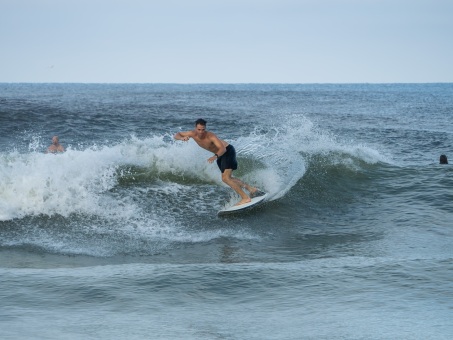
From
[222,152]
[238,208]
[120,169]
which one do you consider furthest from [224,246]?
[120,169]

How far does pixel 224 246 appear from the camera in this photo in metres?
9.71

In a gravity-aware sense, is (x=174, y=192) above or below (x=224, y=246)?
above

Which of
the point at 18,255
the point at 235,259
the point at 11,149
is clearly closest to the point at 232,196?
the point at 235,259

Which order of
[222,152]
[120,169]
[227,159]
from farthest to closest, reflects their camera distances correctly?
[120,169] < [227,159] < [222,152]

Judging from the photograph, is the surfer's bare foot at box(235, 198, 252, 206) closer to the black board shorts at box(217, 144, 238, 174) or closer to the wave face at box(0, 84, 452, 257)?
the wave face at box(0, 84, 452, 257)

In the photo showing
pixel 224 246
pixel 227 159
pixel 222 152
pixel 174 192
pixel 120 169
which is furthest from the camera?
pixel 120 169

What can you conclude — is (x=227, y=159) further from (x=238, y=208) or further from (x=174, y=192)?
(x=174, y=192)

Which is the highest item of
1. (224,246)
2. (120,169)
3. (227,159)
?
(227,159)

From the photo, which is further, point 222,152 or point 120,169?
point 120,169

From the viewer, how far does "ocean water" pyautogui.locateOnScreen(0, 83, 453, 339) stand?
237 inches

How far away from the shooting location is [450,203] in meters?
13.0

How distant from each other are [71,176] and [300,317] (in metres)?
7.81

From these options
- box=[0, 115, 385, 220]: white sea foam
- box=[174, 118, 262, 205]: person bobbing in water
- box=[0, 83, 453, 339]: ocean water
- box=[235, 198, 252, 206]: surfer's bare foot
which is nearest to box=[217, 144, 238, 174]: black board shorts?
box=[174, 118, 262, 205]: person bobbing in water

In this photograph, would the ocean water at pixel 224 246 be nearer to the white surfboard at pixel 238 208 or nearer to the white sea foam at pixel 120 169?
the white sea foam at pixel 120 169
